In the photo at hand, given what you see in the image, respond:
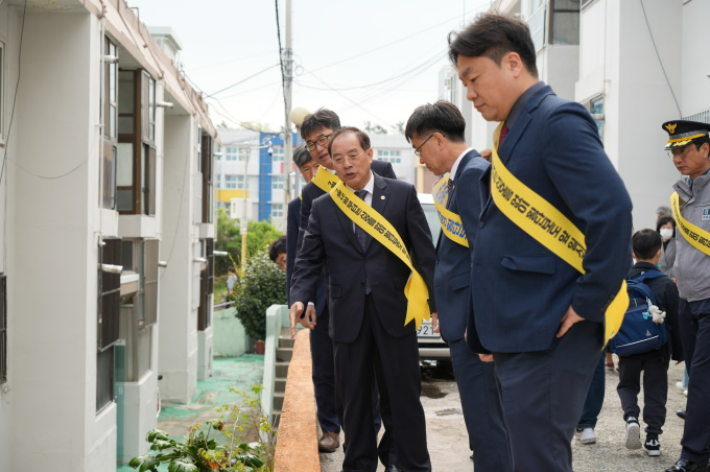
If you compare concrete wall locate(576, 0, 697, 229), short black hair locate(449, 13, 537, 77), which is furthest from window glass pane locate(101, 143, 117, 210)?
short black hair locate(449, 13, 537, 77)

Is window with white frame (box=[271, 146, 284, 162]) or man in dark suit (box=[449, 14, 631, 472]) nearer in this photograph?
man in dark suit (box=[449, 14, 631, 472])

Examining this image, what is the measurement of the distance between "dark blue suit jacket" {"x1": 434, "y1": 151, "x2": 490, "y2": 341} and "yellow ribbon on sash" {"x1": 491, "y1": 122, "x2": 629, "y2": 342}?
955mm

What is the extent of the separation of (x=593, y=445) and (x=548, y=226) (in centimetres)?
381

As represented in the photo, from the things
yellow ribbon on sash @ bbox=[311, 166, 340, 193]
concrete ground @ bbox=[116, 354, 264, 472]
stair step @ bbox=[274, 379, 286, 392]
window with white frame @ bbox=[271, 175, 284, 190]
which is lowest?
concrete ground @ bbox=[116, 354, 264, 472]

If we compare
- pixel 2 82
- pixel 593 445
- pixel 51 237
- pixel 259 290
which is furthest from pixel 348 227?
pixel 259 290

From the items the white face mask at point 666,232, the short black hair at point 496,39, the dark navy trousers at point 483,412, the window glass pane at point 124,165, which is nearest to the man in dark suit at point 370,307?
the dark navy trousers at point 483,412

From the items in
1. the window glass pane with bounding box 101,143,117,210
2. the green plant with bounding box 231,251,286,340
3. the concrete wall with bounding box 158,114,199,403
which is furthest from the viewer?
the green plant with bounding box 231,251,286,340

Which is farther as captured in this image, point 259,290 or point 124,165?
point 259,290

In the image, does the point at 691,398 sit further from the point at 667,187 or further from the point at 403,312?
the point at 667,187

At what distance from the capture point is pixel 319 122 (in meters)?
5.79

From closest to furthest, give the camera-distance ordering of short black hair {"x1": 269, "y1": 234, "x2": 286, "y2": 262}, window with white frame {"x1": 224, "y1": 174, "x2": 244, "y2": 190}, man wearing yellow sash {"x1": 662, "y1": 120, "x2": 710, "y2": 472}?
man wearing yellow sash {"x1": 662, "y1": 120, "x2": 710, "y2": 472} → short black hair {"x1": 269, "y1": 234, "x2": 286, "y2": 262} → window with white frame {"x1": 224, "y1": 174, "x2": 244, "y2": 190}

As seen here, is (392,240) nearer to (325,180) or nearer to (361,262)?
(361,262)

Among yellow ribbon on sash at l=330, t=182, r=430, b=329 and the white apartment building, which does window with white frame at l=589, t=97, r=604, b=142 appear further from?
yellow ribbon on sash at l=330, t=182, r=430, b=329

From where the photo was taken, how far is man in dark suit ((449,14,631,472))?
8.95 feet
